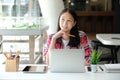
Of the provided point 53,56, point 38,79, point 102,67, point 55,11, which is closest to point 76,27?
point 102,67

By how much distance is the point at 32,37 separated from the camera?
19.4 feet

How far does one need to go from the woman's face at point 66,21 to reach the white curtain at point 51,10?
4847mm

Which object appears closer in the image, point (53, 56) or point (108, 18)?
point (53, 56)

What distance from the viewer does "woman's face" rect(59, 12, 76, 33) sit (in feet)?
8.66

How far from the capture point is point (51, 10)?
24.8 feet

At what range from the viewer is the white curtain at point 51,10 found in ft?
24.7

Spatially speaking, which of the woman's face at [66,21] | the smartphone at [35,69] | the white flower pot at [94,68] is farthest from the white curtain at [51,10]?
the white flower pot at [94,68]

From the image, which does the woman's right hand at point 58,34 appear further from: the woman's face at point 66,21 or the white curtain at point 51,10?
the white curtain at point 51,10

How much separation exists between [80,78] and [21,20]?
4515mm

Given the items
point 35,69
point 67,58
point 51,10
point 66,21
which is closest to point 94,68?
point 67,58

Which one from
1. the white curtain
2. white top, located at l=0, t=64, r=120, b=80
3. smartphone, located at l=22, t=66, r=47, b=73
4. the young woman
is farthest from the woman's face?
the white curtain

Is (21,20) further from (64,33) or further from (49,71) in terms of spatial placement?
(49,71)

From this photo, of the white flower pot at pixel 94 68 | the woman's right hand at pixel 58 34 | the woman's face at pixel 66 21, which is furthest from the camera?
the woman's right hand at pixel 58 34

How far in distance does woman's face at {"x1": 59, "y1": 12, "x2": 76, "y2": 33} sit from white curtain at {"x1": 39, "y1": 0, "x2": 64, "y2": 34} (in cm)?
485
